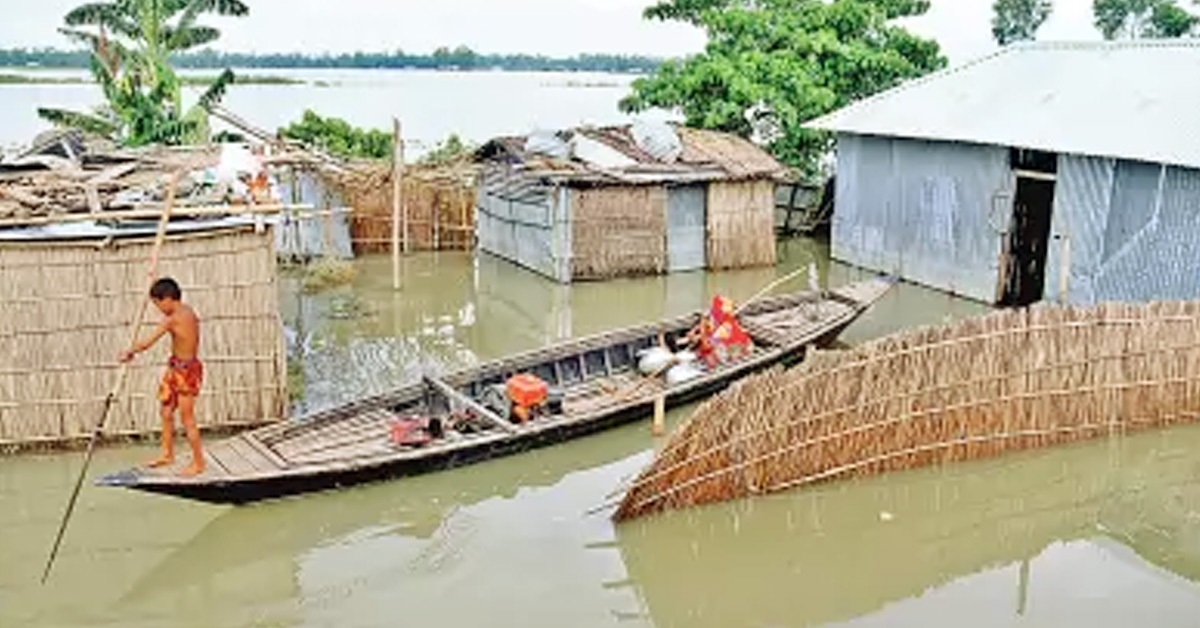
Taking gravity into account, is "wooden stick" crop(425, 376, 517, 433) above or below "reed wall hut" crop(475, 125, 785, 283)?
below

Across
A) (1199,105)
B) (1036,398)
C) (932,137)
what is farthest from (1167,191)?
(1036,398)

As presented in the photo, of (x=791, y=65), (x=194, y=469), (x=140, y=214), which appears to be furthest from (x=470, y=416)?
(x=791, y=65)

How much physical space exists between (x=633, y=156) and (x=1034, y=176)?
219 inches

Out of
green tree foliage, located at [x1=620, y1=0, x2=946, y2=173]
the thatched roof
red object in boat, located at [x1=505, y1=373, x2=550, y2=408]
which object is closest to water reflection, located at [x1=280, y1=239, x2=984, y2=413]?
the thatched roof

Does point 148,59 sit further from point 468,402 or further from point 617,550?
point 617,550

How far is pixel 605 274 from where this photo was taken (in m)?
15.7

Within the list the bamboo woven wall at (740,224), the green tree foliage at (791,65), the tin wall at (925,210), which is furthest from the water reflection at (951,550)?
the green tree foliage at (791,65)

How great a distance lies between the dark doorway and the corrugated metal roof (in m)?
0.96

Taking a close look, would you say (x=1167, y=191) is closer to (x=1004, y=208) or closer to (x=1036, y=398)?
(x=1004, y=208)

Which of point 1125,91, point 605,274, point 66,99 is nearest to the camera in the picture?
point 1125,91

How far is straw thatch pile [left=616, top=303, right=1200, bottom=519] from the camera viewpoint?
779cm

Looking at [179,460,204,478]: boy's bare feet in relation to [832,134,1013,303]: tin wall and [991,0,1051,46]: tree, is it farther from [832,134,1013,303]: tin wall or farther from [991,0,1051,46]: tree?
[991,0,1051,46]: tree

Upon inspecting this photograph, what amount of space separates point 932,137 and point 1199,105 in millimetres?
3134

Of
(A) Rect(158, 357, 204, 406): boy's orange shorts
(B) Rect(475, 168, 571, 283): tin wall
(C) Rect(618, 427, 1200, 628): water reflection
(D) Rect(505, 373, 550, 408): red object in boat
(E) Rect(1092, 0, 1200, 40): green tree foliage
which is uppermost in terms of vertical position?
(E) Rect(1092, 0, 1200, 40): green tree foliage
